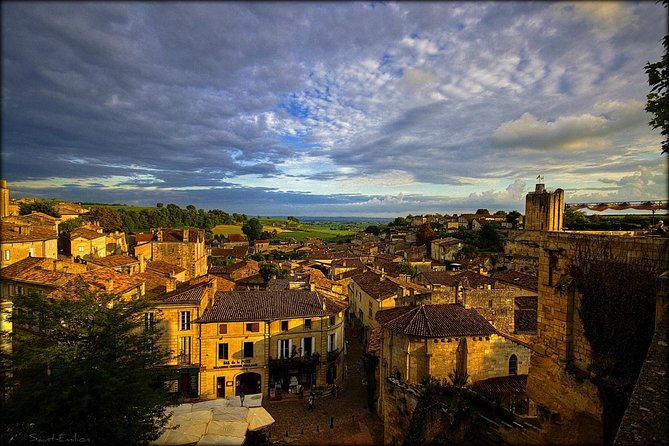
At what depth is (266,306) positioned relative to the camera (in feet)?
85.7

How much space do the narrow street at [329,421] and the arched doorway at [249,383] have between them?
53.1 inches

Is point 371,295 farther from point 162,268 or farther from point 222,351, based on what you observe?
point 162,268

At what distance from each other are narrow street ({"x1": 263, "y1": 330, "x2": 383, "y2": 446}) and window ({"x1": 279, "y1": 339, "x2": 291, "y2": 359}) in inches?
116

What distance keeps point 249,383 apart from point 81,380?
1435 centimetres

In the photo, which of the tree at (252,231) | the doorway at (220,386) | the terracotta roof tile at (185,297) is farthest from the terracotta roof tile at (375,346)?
the tree at (252,231)

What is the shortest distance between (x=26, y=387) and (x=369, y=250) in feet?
236

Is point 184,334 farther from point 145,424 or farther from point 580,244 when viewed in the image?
point 580,244

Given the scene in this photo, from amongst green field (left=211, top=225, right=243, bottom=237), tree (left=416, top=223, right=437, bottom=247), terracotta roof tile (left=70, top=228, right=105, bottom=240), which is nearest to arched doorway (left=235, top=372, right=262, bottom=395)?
terracotta roof tile (left=70, top=228, right=105, bottom=240)

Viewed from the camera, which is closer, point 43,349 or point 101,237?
point 43,349

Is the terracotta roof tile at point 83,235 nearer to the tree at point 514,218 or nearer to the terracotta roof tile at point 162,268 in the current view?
the terracotta roof tile at point 162,268

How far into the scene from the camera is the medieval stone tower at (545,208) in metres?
52.7

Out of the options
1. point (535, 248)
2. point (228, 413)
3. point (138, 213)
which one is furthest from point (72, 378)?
point (138, 213)

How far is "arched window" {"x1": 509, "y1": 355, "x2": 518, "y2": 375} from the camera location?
61.9 ft

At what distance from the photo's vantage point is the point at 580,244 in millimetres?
10961
